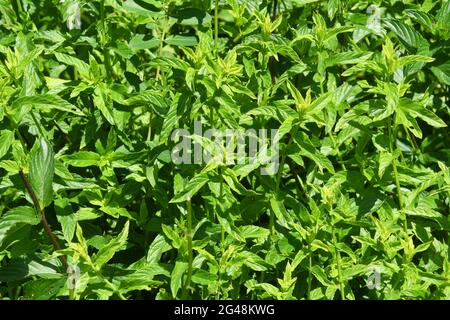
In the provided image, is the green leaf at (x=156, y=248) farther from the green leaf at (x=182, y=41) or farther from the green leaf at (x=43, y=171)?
the green leaf at (x=182, y=41)

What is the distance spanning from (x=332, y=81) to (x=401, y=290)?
0.65 metres

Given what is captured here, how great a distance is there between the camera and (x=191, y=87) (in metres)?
2.15

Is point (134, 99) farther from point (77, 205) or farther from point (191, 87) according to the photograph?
point (77, 205)

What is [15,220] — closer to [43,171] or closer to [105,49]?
[43,171]

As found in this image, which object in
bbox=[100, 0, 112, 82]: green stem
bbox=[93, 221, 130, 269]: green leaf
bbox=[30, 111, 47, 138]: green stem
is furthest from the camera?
bbox=[100, 0, 112, 82]: green stem

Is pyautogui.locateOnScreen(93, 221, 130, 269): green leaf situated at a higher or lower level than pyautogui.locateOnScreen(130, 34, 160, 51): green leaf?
lower

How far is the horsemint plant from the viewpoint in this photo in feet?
6.97

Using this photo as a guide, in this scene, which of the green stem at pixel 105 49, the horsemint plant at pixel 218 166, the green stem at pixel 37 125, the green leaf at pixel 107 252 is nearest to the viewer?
the green leaf at pixel 107 252

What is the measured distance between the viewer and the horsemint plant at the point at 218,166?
2.12 m

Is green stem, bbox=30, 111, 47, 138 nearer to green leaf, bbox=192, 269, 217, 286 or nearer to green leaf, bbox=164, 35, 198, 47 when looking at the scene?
green leaf, bbox=164, 35, 198, 47

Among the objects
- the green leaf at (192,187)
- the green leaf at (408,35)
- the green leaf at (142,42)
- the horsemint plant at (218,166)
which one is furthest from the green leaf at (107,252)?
the green leaf at (408,35)

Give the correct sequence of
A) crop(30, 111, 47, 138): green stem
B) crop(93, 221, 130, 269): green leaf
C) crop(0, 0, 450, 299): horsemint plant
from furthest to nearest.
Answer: crop(30, 111, 47, 138): green stem
crop(0, 0, 450, 299): horsemint plant
crop(93, 221, 130, 269): green leaf

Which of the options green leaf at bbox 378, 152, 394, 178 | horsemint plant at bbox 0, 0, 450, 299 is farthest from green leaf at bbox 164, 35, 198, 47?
green leaf at bbox 378, 152, 394, 178

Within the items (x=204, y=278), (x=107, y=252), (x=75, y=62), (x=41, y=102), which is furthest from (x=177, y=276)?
(x=75, y=62)
